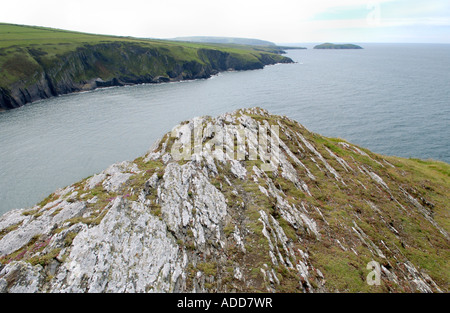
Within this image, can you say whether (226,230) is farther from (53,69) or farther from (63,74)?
(63,74)

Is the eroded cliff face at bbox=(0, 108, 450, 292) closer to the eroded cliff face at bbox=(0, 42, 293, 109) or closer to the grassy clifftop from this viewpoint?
the eroded cliff face at bbox=(0, 42, 293, 109)

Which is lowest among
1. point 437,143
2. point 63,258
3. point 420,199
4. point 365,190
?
point 437,143

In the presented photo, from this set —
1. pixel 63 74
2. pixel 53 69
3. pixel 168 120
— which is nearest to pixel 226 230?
pixel 168 120

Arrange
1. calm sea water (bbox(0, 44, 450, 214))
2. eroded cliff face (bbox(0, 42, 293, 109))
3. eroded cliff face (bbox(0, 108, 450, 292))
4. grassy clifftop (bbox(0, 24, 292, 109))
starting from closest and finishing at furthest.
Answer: eroded cliff face (bbox(0, 108, 450, 292)) → calm sea water (bbox(0, 44, 450, 214)) → grassy clifftop (bbox(0, 24, 292, 109)) → eroded cliff face (bbox(0, 42, 293, 109))

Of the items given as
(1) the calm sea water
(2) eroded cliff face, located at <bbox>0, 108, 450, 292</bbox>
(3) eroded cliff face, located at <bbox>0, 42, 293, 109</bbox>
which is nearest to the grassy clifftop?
(3) eroded cliff face, located at <bbox>0, 42, 293, 109</bbox>

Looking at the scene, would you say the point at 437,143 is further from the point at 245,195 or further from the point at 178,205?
the point at 178,205
